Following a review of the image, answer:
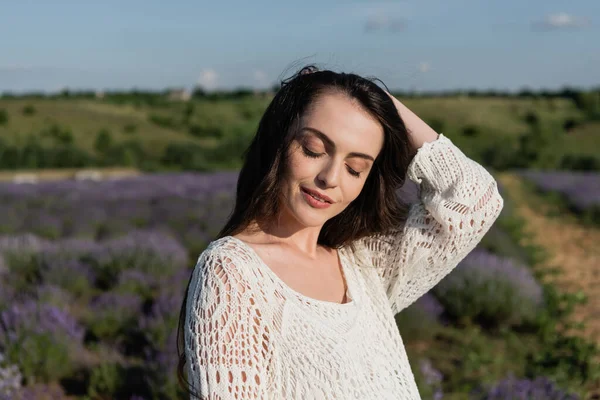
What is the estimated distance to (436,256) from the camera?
2.08 metres

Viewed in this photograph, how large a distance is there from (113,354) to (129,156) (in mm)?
29234

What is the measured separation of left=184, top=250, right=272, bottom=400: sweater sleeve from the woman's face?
312mm

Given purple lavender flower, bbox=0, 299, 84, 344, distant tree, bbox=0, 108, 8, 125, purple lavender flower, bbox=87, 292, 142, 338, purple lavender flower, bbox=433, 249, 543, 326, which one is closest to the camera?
purple lavender flower, bbox=0, 299, 84, 344

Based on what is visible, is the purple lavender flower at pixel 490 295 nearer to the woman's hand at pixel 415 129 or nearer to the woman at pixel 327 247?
the woman at pixel 327 247

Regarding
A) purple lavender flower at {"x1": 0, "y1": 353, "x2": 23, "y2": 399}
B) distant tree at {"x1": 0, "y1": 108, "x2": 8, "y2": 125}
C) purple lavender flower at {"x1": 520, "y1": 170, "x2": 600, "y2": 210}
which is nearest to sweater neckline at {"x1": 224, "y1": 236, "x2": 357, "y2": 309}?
purple lavender flower at {"x1": 0, "y1": 353, "x2": 23, "y2": 399}

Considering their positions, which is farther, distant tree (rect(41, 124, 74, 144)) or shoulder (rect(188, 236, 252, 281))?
distant tree (rect(41, 124, 74, 144))

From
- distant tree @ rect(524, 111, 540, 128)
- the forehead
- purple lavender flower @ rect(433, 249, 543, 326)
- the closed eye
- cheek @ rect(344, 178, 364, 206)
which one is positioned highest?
the forehead

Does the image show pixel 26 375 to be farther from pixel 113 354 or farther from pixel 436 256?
pixel 436 256

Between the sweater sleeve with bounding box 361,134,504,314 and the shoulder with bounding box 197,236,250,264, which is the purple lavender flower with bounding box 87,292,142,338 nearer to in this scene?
the sweater sleeve with bounding box 361,134,504,314

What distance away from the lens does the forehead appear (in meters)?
1.67

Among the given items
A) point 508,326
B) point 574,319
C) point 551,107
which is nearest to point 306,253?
point 508,326

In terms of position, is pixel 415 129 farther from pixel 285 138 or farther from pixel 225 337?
pixel 225 337

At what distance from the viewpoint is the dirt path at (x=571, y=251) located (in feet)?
23.2

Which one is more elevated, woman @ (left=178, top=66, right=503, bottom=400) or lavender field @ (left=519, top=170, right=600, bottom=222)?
woman @ (left=178, top=66, right=503, bottom=400)
